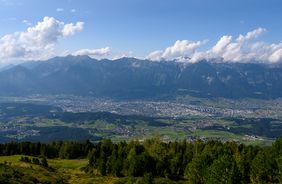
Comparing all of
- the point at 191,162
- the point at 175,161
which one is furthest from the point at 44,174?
the point at 175,161

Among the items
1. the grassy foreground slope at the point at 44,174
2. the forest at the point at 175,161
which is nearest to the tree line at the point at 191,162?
the forest at the point at 175,161

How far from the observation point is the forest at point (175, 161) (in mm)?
100463

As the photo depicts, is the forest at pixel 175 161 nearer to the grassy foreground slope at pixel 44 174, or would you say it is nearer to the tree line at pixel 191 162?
the tree line at pixel 191 162

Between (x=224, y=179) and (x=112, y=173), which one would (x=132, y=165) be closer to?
(x=112, y=173)

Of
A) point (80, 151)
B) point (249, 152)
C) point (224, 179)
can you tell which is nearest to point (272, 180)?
point (249, 152)

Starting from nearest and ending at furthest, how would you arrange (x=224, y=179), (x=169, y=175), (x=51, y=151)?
(x=224, y=179) → (x=169, y=175) → (x=51, y=151)

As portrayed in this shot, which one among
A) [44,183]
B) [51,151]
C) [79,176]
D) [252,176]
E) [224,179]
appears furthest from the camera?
[51,151]

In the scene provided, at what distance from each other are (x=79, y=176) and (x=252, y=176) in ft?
180

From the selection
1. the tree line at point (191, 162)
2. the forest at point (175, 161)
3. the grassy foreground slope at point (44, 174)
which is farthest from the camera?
the grassy foreground slope at point (44, 174)

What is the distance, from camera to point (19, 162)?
144 meters

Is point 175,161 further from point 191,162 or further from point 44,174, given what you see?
point 44,174

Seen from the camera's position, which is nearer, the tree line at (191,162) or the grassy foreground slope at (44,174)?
the tree line at (191,162)

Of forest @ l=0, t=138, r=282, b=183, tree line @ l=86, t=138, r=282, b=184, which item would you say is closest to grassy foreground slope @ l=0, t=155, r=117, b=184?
forest @ l=0, t=138, r=282, b=183

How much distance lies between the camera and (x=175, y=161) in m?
151
